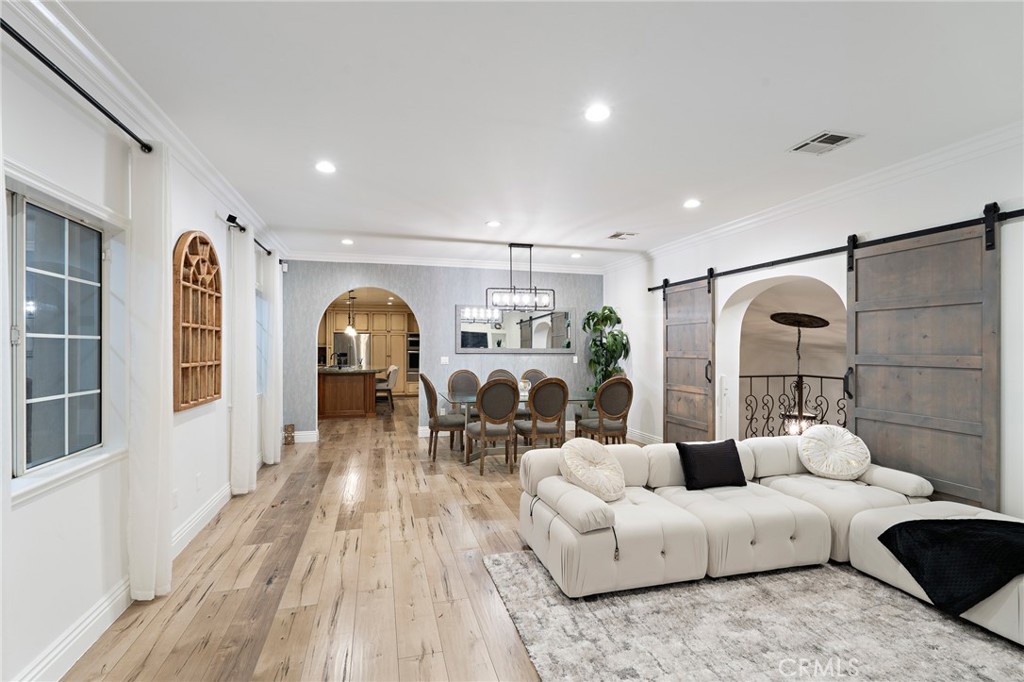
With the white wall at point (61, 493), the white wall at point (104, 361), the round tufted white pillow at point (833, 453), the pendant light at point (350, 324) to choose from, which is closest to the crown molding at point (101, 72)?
the white wall at point (104, 361)

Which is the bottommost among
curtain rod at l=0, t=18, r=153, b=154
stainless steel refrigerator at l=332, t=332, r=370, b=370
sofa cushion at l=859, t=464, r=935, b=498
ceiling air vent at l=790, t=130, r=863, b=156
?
sofa cushion at l=859, t=464, r=935, b=498

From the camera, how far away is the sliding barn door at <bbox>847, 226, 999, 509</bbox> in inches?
121

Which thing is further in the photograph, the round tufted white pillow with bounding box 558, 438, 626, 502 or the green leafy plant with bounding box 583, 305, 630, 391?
the green leafy plant with bounding box 583, 305, 630, 391

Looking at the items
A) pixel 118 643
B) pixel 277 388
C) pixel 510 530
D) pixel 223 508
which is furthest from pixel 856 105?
pixel 277 388

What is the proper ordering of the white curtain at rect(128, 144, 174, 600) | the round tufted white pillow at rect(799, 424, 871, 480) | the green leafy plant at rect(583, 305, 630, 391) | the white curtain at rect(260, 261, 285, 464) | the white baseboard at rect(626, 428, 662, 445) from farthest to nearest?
the green leafy plant at rect(583, 305, 630, 391)
the white baseboard at rect(626, 428, 662, 445)
the white curtain at rect(260, 261, 285, 464)
the round tufted white pillow at rect(799, 424, 871, 480)
the white curtain at rect(128, 144, 174, 600)

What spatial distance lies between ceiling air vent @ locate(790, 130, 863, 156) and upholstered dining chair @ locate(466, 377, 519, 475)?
10.6ft

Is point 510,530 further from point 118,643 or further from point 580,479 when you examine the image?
point 118,643

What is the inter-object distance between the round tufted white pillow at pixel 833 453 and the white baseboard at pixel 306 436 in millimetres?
5943

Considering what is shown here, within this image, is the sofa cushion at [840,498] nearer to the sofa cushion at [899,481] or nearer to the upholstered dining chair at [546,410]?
the sofa cushion at [899,481]

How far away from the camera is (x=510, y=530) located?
3.68 meters

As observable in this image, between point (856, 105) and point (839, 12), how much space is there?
38.1 inches

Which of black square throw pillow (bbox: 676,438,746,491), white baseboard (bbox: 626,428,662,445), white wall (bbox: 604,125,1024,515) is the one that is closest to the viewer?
white wall (bbox: 604,125,1024,515)

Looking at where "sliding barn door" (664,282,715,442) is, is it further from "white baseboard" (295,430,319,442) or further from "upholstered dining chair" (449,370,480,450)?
"white baseboard" (295,430,319,442)

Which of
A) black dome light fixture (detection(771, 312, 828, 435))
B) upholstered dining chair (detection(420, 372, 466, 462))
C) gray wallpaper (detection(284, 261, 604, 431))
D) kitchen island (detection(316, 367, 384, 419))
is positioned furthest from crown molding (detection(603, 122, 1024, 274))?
kitchen island (detection(316, 367, 384, 419))
